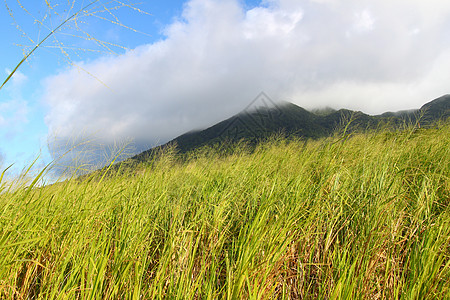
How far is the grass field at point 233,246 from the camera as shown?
49.3 inches

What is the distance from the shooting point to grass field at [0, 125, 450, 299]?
4.11ft

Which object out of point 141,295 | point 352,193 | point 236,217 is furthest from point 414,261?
point 141,295

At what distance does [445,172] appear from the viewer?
2.22m

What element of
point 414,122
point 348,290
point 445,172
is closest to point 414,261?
point 348,290

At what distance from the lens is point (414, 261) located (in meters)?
1.38

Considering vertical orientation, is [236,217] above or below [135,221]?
below

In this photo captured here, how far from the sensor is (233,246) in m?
1.51

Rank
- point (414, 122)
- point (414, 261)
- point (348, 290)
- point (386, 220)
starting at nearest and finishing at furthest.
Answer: point (348, 290), point (414, 261), point (386, 220), point (414, 122)

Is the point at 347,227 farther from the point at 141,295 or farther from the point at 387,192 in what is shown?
the point at 141,295

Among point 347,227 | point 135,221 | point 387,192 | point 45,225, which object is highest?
point 45,225

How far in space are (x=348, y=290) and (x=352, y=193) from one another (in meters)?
1.00

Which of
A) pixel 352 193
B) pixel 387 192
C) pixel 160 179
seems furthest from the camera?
pixel 160 179

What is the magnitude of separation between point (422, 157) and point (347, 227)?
1728 millimetres

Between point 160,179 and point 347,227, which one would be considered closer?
point 347,227
